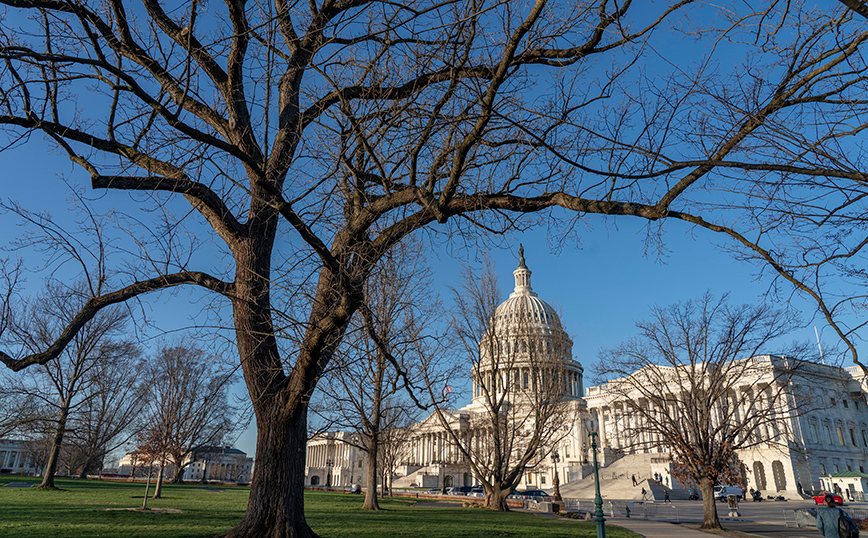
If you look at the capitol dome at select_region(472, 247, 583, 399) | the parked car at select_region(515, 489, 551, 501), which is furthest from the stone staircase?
the capitol dome at select_region(472, 247, 583, 399)

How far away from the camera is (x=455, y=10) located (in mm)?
5426

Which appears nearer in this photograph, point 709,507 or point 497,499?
point 709,507

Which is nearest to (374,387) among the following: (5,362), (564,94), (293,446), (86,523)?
(86,523)

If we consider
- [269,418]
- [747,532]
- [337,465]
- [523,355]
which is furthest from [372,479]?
[337,465]

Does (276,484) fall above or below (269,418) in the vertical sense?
below

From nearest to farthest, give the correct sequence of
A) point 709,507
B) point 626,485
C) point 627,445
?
point 709,507 → point 627,445 → point 626,485

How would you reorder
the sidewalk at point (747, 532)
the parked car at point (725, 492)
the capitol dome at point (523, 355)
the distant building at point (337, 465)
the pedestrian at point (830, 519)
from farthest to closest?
the distant building at point (337, 465), the parked car at point (725, 492), the capitol dome at point (523, 355), the sidewalk at point (747, 532), the pedestrian at point (830, 519)

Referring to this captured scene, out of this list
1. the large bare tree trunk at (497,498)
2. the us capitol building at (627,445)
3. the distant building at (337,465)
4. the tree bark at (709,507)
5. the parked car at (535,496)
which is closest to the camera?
the tree bark at (709,507)

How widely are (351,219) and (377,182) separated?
0.68 m

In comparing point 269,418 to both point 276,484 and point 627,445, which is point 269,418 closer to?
point 276,484

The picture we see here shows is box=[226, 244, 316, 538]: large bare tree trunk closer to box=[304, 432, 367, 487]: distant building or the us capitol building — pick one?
the us capitol building

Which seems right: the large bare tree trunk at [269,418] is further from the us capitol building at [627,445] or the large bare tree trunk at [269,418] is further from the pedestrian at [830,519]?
the us capitol building at [627,445]

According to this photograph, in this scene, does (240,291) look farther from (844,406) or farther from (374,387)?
(844,406)

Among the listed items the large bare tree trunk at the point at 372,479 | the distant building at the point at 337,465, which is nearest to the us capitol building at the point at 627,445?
the large bare tree trunk at the point at 372,479
